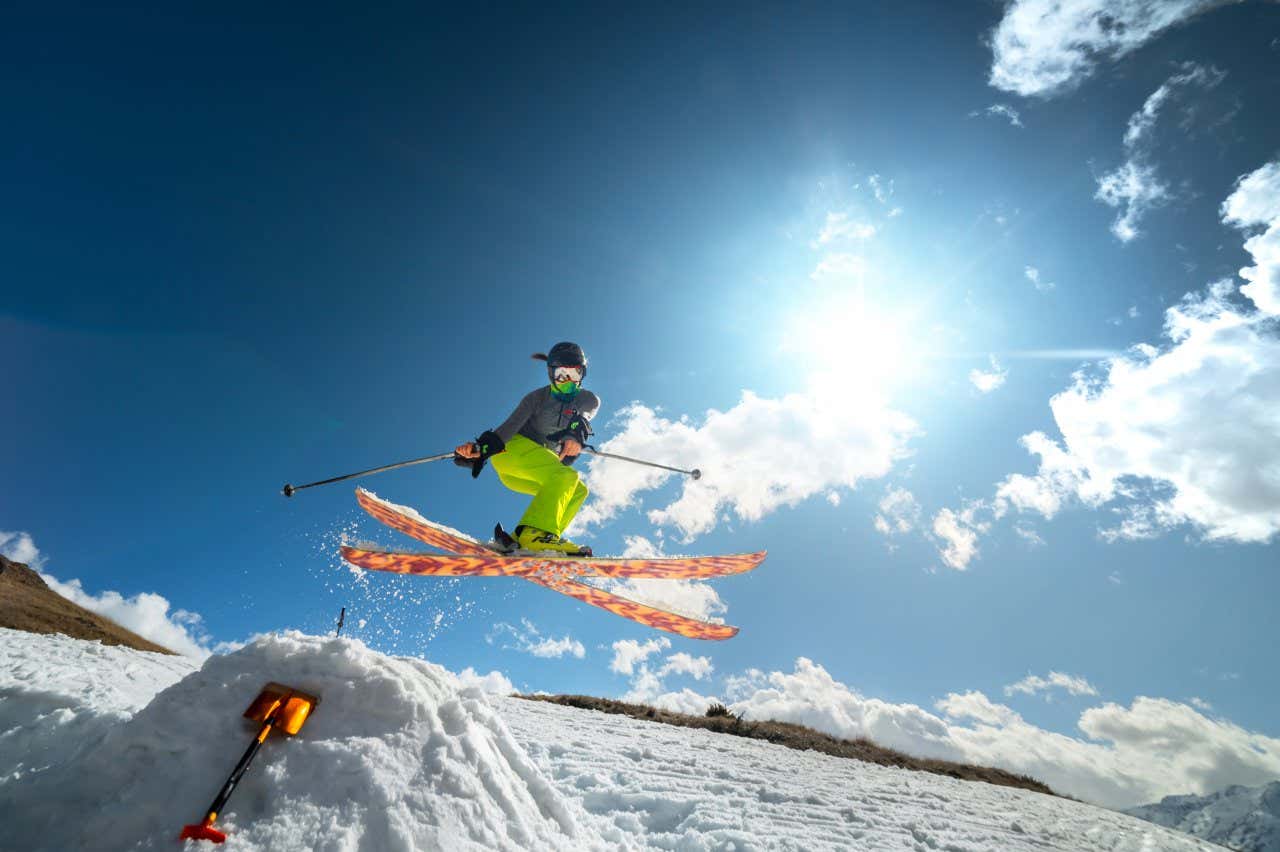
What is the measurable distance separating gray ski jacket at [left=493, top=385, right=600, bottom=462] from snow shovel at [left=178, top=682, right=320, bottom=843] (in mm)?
5168

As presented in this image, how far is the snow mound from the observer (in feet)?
8.33

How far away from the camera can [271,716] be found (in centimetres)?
296

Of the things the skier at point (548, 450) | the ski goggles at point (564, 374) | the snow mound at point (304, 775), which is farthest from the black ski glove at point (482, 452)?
the snow mound at point (304, 775)

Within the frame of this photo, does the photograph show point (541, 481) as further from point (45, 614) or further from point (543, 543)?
point (45, 614)

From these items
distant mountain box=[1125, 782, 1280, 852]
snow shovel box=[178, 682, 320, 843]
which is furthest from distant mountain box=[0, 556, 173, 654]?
distant mountain box=[1125, 782, 1280, 852]

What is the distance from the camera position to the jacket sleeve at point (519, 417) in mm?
8180

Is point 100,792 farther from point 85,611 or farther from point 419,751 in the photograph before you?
point 85,611

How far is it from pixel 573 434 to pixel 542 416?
0.61 m

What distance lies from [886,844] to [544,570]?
5.52 meters

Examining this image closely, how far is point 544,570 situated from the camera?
7750 millimetres

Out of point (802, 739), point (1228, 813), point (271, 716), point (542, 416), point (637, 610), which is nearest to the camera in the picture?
point (271, 716)

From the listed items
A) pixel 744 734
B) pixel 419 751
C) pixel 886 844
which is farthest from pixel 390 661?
pixel 744 734

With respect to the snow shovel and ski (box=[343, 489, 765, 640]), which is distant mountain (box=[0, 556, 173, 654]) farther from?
the snow shovel

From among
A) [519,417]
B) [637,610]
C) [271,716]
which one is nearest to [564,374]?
[519,417]
